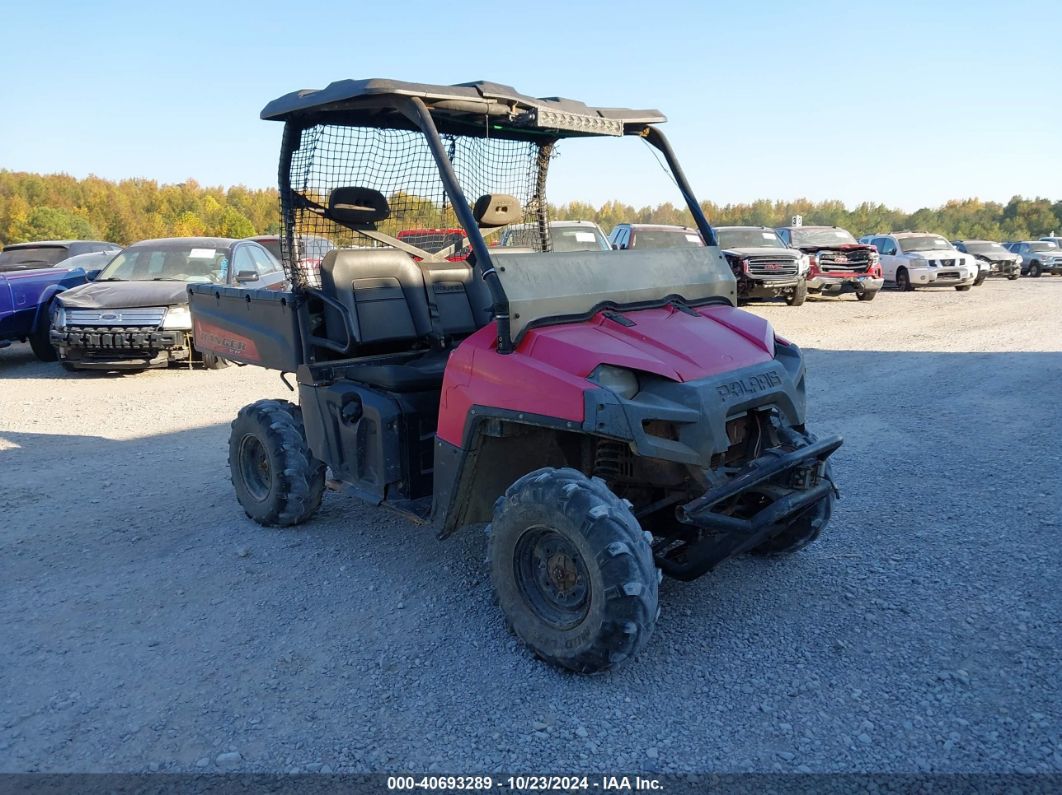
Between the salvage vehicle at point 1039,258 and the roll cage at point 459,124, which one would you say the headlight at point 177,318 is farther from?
the salvage vehicle at point 1039,258

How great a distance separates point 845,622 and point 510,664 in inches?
59.3

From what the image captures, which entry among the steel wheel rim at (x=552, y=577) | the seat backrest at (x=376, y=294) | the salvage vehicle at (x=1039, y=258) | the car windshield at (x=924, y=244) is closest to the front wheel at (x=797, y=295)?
the car windshield at (x=924, y=244)

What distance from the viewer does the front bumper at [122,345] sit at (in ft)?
32.4

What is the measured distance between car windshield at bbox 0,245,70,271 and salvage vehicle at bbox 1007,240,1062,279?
30382mm

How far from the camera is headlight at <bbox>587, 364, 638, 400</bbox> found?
3.25 m

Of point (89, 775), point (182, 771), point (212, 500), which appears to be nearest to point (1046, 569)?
point (182, 771)

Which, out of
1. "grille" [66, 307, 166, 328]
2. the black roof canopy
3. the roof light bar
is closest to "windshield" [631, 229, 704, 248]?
"grille" [66, 307, 166, 328]

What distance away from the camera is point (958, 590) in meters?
3.96

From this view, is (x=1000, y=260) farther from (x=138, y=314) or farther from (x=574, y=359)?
(x=574, y=359)

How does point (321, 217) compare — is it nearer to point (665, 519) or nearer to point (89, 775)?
point (665, 519)

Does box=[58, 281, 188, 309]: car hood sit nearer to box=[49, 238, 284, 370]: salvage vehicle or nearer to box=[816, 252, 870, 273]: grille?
box=[49, 238, 284, 370]: salvage vehicle

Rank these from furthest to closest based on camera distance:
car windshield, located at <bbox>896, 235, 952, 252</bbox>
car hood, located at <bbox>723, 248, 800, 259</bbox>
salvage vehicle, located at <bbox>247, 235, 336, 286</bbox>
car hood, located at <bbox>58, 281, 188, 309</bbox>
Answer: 1. car windshield, located at <bbox>896, 235, 952, 252</bbox>
2. car hood, located at <bbox>723, 248, 800, 259</bbox>
3. car hood, located at <bbox>58, 281, 188, 309</bbox>
4. salvage vehicle, located at <bbox>247, 235, 336, 286</bbox>

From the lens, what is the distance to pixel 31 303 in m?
11.0

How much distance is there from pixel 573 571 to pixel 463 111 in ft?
7.31
